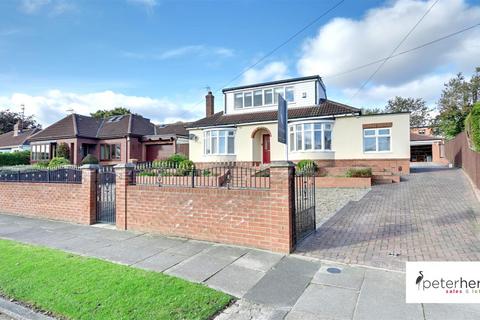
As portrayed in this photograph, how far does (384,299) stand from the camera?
356 centimetres

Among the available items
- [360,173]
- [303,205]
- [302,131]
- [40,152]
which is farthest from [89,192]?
[40,152]

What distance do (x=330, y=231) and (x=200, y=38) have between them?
1004cm

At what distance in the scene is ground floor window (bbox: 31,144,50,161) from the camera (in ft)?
99.9

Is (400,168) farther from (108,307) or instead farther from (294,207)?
(108,307)

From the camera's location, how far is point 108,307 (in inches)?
134

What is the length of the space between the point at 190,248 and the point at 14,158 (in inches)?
1436

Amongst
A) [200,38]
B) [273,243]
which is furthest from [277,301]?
[200,38]

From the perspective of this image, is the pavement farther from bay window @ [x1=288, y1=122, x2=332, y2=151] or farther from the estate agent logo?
bay window @ [x1=288, y1=122, x2=332, y2=151]

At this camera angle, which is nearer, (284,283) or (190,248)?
(284,283)

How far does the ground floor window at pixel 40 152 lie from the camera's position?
3044cm

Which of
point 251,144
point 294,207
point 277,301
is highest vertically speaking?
point 251,144

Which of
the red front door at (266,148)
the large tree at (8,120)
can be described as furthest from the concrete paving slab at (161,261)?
the large tree at (8,120)

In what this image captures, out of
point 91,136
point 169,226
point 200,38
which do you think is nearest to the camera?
point 169,226

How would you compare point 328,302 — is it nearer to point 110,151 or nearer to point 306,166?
point 306,166
